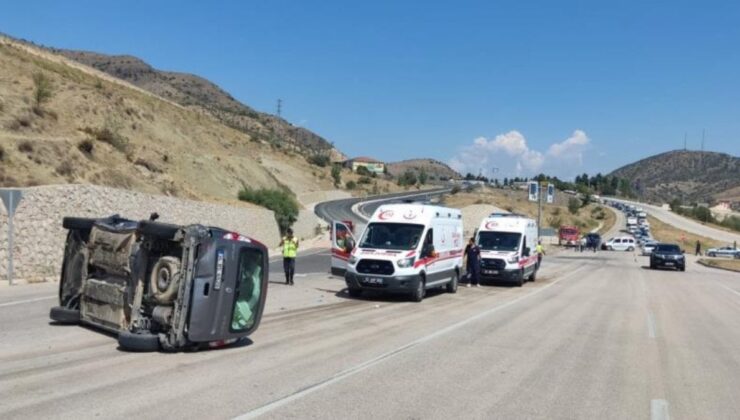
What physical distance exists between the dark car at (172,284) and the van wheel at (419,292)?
8.38m

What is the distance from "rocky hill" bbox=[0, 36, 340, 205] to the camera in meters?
34.4

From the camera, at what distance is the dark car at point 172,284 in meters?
9.84

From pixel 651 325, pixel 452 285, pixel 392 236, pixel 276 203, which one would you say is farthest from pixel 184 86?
pixel 651 325

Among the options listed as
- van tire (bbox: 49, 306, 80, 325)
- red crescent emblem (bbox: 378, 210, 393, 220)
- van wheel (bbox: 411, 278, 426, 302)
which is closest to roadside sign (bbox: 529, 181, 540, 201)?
red crescent emblem (bbox: 378, 210, 393, 220)

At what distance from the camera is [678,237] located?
104 m

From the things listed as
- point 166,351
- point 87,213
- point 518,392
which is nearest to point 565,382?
point 518,392

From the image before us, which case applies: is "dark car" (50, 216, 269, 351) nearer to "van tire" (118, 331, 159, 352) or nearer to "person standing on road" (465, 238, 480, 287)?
"van tire" (118, 331, 159, 352)

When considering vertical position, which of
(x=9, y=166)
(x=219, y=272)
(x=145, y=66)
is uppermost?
(x=145, y=66)

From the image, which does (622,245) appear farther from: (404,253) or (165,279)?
(165,279)

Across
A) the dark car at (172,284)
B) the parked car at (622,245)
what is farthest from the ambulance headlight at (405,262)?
the parked car at (622,245)

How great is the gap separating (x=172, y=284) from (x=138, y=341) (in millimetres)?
922

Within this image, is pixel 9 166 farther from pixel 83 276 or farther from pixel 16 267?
pixel 83 276

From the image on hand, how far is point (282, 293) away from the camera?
65.3ft

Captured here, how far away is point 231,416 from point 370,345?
4.80 m
